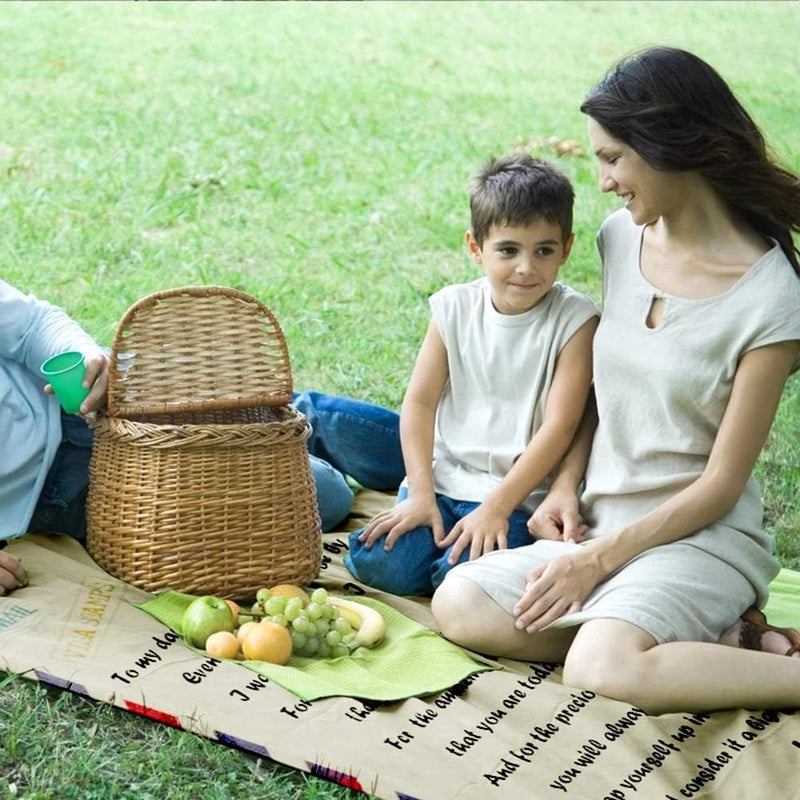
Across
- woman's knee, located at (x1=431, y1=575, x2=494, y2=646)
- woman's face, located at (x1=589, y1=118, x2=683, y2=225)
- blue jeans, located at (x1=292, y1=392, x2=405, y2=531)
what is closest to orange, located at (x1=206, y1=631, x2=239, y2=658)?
woman's knee, located at (x1=431, y1=575, x2=494, y2=646)

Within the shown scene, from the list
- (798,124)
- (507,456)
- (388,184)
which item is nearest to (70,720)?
(507,456)

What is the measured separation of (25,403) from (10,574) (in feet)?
1.53

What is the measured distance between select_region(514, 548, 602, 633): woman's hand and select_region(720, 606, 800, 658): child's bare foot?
1.10 feet

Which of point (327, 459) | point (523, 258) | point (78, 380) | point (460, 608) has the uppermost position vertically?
point (523, 258)

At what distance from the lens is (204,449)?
3.26 meters

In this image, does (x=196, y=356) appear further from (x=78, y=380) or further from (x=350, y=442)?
(x=350, y=442)

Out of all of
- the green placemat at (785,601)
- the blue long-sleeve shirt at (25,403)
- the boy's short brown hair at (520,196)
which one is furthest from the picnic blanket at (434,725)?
the boy's short brown hair at (520,196)

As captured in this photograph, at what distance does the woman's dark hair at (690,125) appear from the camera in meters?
2.91

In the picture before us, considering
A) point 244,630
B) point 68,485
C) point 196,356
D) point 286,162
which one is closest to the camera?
point 244,630

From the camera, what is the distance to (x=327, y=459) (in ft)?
13.3

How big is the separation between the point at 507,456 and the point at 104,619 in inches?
41.0

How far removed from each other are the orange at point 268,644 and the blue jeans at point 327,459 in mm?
823

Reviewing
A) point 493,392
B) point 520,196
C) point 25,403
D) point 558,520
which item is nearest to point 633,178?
point 520,196

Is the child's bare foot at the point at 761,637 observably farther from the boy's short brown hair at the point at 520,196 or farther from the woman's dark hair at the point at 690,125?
the boy's short brown hair at the point at 520,196
